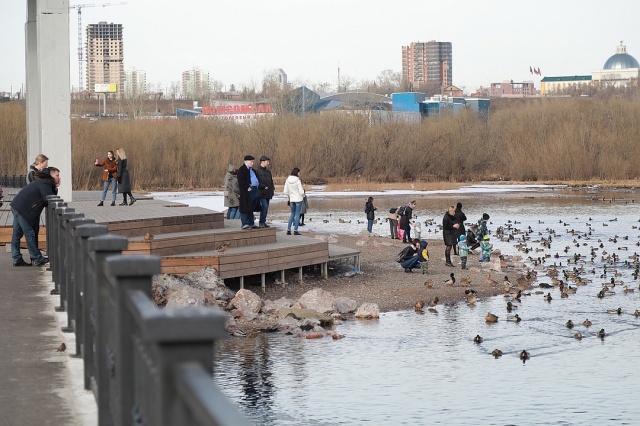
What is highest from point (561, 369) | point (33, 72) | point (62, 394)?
point (33, 72)

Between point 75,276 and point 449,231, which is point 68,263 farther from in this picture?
point 449,231

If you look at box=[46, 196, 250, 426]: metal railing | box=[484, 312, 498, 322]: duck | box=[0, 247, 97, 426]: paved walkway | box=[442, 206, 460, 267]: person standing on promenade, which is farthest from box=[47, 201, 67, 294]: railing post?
box=[442, 206, 460, 267]: person standing on promenade

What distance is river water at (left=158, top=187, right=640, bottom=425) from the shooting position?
12461 millimetres

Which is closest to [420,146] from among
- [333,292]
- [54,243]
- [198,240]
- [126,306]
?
[333,292]

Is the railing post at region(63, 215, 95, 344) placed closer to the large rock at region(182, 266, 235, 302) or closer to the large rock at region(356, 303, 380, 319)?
the large rock at region(182, 266, 235, 302)

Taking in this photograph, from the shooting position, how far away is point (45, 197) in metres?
15.2

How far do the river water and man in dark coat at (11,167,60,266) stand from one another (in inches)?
117

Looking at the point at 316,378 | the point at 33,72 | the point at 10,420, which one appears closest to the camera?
the point at 10,420

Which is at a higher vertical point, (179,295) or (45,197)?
(45,197)

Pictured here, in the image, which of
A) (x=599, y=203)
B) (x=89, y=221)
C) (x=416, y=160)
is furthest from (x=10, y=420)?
(x=416, y=160)

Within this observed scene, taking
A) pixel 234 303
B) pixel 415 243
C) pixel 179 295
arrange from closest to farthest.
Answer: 1. pixel 179 295
2. pixel 234 303
3. pixel 415 243

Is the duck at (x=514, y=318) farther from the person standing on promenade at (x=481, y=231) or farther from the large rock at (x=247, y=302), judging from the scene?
the person standing on promenade at (x=481, y=231)

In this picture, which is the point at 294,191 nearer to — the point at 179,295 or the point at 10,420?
the point at 179,295

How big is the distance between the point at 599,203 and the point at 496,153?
3050 cm
